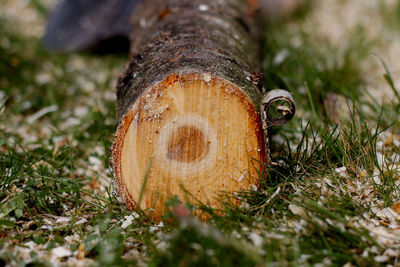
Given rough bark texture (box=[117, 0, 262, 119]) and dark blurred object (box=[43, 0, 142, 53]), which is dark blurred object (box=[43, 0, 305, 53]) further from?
rough bark texture (box=[117, 0, 262, 119])

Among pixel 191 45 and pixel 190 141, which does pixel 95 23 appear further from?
pixel 190 141

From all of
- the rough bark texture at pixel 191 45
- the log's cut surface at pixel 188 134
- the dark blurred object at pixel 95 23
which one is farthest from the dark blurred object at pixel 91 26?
the log's cut surface at pixel 188 134

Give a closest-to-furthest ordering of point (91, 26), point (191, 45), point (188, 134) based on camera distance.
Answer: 1. point (188, 134)
2. point (191, 45)
3. point (91, 26)

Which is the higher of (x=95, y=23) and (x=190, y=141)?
(x=95, y=23)

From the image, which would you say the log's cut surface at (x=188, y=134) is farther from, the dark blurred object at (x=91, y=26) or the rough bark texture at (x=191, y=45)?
the dark blurred object at (x=91, y=26)

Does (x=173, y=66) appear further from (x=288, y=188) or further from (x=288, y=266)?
(x=288, y=266)

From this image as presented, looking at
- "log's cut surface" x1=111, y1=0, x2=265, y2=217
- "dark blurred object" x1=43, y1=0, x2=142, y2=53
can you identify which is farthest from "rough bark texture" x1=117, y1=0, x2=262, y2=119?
"dark blurred object" x1=43, y1=0, x2=142, y2=53

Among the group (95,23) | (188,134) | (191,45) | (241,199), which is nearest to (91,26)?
(95,23)
